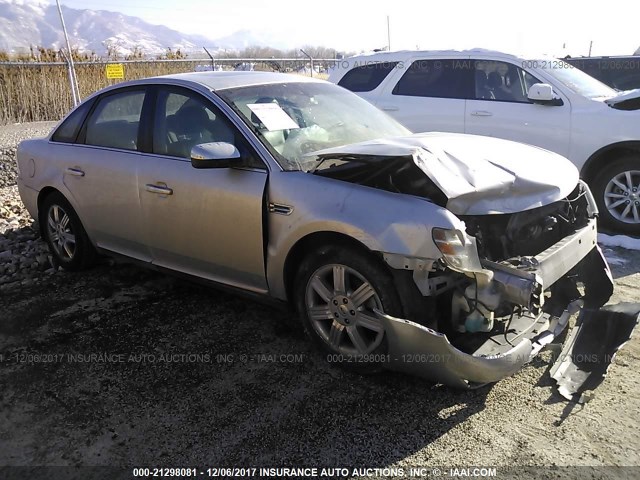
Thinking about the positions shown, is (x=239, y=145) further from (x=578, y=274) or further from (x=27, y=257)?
(x=27, y=257)

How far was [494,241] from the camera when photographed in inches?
125

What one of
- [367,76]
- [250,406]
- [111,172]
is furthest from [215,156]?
[367,76]

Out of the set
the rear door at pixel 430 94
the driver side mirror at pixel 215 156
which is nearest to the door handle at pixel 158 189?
the driver side mirror at pixel 215 156

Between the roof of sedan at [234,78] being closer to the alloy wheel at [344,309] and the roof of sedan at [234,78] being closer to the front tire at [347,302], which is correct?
the front tire at [347,302]

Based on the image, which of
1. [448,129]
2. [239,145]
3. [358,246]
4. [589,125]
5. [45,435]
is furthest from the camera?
[448,129]

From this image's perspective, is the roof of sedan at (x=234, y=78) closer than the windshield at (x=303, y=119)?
No

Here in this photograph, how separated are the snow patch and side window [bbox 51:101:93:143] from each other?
5.08 m

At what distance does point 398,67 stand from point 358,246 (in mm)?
4981

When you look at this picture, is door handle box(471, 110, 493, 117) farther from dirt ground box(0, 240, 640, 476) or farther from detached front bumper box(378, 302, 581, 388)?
detached front bumper box(378, 302, 581, 388)

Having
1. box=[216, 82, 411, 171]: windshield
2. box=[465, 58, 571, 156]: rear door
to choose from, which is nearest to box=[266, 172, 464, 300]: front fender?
box=[216, 82, 411, 171]: windshield

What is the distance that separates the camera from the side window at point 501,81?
646cm

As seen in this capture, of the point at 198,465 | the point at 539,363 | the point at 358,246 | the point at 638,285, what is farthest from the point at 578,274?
the point at 198,465

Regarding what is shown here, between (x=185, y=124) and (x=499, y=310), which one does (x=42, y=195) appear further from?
(x=499, y=310)

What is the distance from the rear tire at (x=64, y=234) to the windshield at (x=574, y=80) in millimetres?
5287
